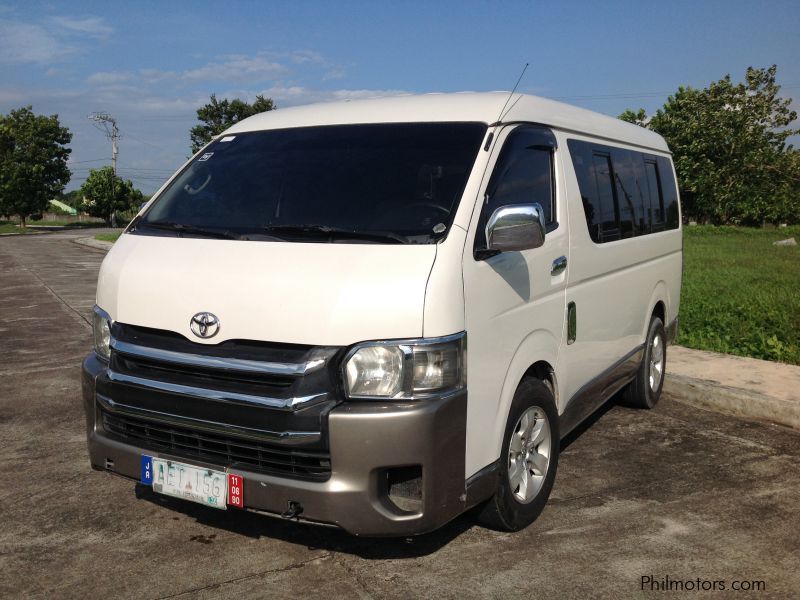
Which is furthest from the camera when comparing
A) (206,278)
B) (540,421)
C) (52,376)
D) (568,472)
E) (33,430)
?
(52,376)

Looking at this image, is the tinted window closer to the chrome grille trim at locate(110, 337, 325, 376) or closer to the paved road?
the paved road

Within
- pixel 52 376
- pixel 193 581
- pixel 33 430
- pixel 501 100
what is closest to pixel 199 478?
pixel 193 581

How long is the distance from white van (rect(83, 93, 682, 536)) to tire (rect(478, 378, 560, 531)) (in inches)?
0.5

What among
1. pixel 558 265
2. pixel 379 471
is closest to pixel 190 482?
pixel 379 471

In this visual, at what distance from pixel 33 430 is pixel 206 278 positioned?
3.11m

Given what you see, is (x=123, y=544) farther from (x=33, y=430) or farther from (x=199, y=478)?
(x=33, y=430)

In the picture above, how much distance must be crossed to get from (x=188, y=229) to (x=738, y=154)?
47882mm

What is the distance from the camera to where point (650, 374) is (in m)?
6.48

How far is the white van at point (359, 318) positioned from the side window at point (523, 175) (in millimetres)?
14

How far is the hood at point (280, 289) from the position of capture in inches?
123

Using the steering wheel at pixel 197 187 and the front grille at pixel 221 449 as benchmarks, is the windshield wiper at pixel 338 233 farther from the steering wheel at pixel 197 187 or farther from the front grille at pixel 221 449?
the front grille at pixel 221 449

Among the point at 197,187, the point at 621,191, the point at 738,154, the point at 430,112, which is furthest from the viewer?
the point at 738,154

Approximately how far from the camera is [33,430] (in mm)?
5781

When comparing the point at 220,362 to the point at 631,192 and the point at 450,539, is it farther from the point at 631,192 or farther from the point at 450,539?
the point at 631,192
